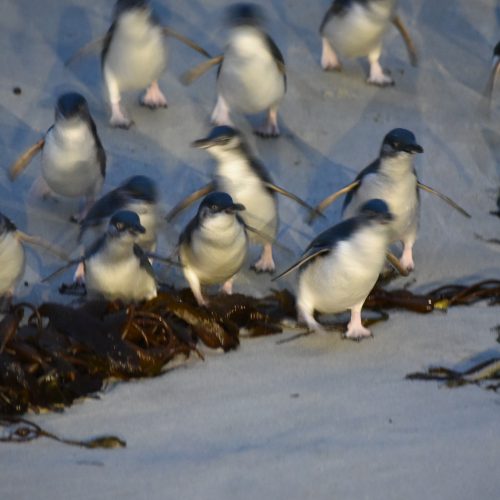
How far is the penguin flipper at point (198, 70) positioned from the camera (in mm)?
6766

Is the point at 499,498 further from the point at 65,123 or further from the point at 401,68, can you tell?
the point at 401,68

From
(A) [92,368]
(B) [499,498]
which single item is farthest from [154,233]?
(B) [499,498]

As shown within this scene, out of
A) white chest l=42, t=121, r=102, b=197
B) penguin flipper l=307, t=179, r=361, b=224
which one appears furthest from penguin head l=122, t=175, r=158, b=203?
penguin flipper l=307, t=179, r=361, b=224

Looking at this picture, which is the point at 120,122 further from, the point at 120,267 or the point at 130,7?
the point at 120,267

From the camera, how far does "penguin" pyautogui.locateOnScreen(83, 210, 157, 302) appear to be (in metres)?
4.69

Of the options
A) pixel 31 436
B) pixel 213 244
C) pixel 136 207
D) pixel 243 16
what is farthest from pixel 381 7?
pixel 31 436

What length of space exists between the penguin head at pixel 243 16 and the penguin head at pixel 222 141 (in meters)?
1.29

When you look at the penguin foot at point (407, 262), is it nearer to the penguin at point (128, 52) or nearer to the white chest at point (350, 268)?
the white chest at point (350, 268)

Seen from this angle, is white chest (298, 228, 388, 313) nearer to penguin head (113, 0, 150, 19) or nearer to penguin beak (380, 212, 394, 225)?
penguin beak (380, 212, 394, 225)

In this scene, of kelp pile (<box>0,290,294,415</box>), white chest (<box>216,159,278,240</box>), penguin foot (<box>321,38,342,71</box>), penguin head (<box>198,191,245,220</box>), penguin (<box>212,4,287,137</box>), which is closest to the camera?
kelp pile (<box>0,290,294,415</box>)

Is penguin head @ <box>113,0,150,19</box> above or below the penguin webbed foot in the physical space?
above

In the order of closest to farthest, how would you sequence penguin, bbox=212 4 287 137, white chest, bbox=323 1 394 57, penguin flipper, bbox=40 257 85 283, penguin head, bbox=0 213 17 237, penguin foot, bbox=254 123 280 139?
penguin head, bbox=0 213 17 237
penguin flipper, bbox=40 257 85 283
penguin, bbox=212 4 287 137
penguin foot, bbox=254 123 280 139
white chest, bbox=323 1 394 57

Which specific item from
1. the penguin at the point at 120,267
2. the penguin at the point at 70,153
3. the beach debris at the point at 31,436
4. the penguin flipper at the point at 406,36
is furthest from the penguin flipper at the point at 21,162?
the penguin flipper at the point at 406,36

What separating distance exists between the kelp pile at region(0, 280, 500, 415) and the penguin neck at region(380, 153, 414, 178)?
0.57 m
